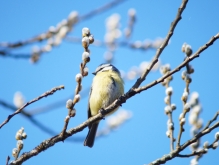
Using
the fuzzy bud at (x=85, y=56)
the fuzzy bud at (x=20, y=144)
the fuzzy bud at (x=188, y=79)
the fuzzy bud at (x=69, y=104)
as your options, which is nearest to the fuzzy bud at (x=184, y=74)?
the fuzzy bud at (x=188, y=79)

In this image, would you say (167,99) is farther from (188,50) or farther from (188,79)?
(188,50)

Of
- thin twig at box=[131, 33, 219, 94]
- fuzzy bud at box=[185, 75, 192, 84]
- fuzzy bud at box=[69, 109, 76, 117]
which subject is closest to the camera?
thin twig at box=[131, 33, 219, 94]

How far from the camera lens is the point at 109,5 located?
305 cm

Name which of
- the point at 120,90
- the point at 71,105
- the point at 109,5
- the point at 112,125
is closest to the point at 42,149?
the point at 71,105

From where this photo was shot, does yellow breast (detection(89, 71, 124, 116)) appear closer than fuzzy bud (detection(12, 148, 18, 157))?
No

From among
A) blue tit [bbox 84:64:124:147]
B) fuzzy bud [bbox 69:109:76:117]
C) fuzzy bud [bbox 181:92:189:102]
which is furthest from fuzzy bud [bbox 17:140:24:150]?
blue tit [bbox 84:64:124:147]

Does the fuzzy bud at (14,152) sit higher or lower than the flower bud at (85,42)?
lower

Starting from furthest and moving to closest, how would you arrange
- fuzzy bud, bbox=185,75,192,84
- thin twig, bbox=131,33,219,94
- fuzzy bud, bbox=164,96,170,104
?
fuzzy bud, bbox=164,96,170,104
fuzzy bud, bbox=185,75,192,84
thin twig, bbox=131,33,219,94

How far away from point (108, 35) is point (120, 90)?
1.66 metres

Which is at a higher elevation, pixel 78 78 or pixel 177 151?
pixel 78 78

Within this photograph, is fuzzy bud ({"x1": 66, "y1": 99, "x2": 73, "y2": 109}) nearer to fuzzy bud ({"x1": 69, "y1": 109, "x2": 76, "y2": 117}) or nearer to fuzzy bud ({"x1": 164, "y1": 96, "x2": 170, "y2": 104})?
fuzzy bud ({"x1": 69, "y1": 109, "x2": 76, "y2": 117})

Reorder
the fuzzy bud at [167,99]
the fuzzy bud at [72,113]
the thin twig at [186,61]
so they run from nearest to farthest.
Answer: the thin twig at [186,61]
the fuzzy bud at [72,113]
the fuzzy bud at [167,99]

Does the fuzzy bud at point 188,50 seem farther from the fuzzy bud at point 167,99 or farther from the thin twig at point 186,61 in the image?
the fuzzy bud at point 167,99

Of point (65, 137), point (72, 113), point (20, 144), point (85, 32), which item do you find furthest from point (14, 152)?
point (85, 32)
